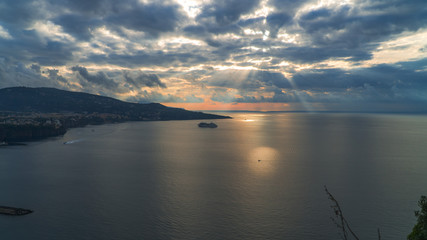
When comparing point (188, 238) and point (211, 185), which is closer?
point (188, 238)

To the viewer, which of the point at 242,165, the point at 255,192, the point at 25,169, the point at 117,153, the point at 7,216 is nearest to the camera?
the point at 7,216

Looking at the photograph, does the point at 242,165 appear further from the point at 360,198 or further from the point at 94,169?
the point at 94,169

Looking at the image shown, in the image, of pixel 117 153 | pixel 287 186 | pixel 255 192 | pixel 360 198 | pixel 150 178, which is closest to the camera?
pixel 360 198

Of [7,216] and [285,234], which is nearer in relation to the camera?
[285,234]

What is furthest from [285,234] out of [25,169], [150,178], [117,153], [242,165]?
[117,153]

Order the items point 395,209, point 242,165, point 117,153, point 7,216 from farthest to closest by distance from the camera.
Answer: point 117,153
point 242,165
point 395,209
point 7,216

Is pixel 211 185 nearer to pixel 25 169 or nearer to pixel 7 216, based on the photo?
pixel 7 216

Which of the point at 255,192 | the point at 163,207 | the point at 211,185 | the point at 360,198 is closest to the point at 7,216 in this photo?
the point at 163,207

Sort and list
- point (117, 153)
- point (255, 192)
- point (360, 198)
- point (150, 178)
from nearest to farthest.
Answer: point (360, 198) < point (255, 192) < point (150, 178) < point (117, 153)

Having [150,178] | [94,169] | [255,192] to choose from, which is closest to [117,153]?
[94,169]
